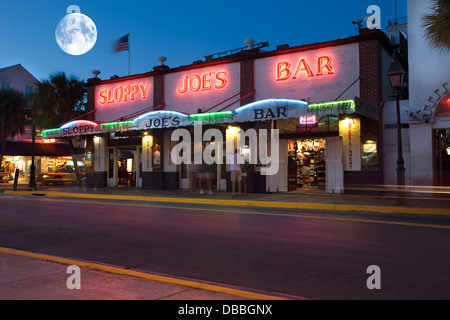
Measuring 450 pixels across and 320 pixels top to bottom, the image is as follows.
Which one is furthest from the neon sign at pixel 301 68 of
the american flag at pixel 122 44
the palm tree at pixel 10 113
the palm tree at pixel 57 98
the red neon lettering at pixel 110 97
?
the palm tree at pixel 10 113

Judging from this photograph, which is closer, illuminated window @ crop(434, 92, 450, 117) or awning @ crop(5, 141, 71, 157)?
illuminated window @ crop(434, 92, 450, 117)

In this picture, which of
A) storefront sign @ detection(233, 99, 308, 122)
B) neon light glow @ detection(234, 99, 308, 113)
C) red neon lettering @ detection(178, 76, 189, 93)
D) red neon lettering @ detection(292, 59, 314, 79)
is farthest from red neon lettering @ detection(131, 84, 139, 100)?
red neon lettering @ detection(292, 59, 314, 79)

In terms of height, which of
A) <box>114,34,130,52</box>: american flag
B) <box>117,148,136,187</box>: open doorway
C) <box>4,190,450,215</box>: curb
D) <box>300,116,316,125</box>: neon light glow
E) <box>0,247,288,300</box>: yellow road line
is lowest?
<box>0,247,288,300</box>: yellow road line

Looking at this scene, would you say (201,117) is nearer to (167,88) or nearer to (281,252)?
(167,88)

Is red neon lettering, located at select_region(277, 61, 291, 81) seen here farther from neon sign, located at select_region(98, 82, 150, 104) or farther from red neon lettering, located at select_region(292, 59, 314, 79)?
neon sign, located at select_region(98, 82, 150, 104)

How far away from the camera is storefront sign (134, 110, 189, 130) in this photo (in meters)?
17.6

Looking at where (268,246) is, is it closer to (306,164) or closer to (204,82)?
(306,164)

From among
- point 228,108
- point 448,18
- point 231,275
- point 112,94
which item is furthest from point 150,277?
point 112,94

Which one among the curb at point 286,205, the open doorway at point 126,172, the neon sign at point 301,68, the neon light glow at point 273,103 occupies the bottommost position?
the curb at point 286,205

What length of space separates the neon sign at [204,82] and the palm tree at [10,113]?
718 inches

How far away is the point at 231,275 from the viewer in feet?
16.9

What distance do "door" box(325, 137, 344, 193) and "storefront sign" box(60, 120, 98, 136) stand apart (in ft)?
38.7

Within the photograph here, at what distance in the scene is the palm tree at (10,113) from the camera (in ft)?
105

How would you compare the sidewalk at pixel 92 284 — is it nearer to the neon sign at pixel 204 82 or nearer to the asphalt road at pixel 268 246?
the asphalt road at pixel 268 246
